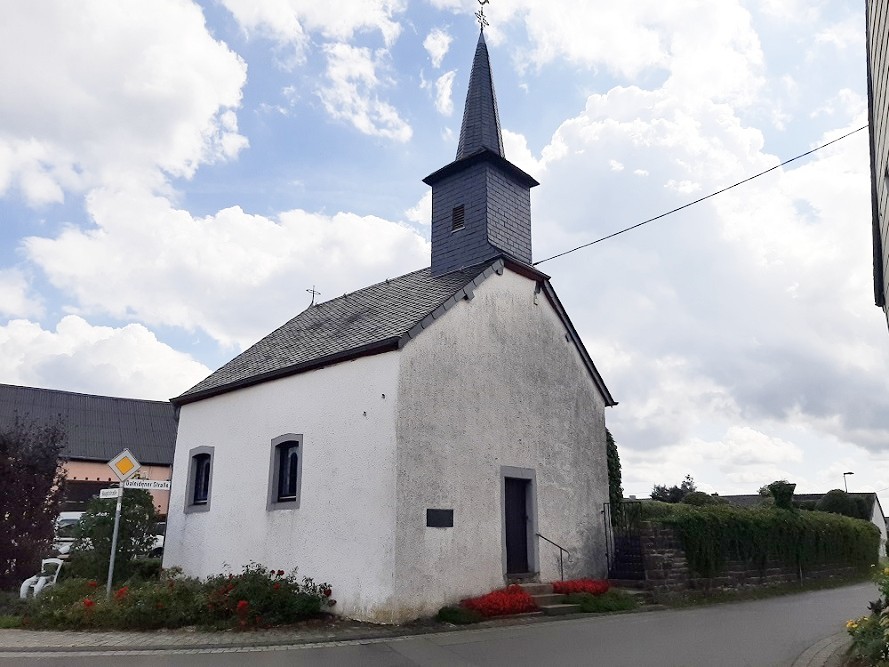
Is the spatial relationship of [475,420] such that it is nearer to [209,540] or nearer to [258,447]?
[258,447]

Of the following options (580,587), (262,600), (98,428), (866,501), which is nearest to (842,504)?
(866,501)

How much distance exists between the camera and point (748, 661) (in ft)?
27.7

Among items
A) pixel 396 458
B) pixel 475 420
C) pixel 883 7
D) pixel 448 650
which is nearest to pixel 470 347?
pixel 475 420

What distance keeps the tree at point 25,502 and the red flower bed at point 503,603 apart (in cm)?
941

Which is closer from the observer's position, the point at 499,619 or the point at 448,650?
the point at 448,650

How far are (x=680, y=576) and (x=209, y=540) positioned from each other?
1051cm

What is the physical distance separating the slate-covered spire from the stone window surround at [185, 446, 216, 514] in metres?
9.45

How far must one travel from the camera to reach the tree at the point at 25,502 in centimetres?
1434

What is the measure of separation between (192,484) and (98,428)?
23131 mm

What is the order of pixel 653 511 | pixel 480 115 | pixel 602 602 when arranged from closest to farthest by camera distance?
pixel 602 602 → pixel 653 511 → pixel 480 115

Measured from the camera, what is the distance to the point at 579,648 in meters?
9.23

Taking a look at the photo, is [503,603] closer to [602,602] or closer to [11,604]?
[602,602]

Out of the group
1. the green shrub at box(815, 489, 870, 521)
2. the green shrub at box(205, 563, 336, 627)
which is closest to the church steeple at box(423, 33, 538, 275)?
the green shrub at box(205, 563, 336, 627)

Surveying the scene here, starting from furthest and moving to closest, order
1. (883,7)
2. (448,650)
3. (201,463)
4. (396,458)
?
(201,463), (396,458), (448,650), (883,7)
